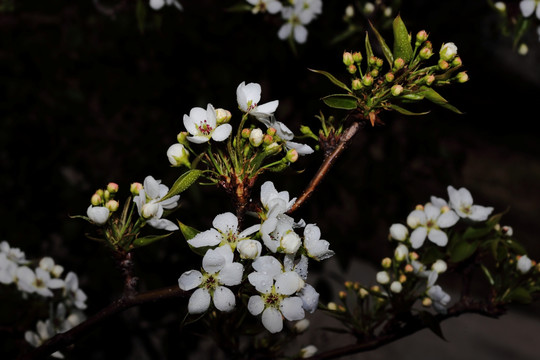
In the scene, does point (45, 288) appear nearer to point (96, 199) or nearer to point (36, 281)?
point (36, 281)

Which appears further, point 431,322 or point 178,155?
point 431,322

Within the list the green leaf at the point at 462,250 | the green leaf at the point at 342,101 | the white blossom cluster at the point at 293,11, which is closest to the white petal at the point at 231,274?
the green leaf at the point at 342,101

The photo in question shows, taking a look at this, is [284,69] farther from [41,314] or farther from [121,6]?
[41,314]

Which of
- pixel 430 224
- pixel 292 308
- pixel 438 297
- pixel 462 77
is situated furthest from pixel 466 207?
pixel 292 308

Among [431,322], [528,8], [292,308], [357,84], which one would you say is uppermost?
[528,8]

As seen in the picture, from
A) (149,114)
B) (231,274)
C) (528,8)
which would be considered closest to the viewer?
(231,274)

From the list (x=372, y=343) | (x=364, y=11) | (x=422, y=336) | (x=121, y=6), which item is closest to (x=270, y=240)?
(x=372, y=343)

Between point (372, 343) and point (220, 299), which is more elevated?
point (220, 299)
